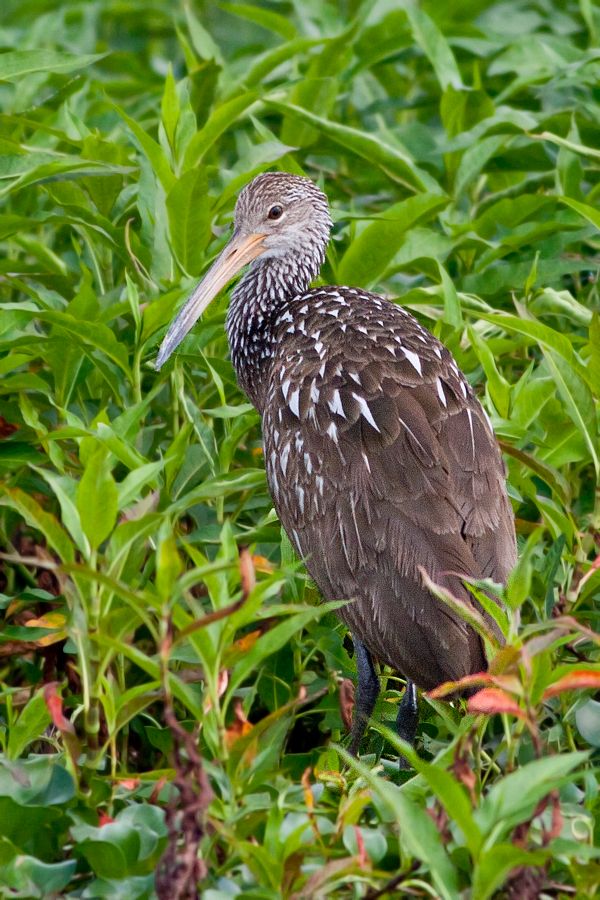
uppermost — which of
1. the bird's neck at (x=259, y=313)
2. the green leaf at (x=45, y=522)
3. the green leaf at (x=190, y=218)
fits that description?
the green leaf at (x=190, y=218)

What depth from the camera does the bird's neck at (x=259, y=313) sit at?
216 inches

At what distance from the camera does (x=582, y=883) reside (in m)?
3.49

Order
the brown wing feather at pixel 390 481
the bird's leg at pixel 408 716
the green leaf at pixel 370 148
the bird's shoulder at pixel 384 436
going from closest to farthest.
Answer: the brown wing feather at pixel 390 481
the bird's shoulder at pixel 384 436
the bird's leg at pixel 408 716
the green leaf at pixel 370 148

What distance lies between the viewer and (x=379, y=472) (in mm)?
4617

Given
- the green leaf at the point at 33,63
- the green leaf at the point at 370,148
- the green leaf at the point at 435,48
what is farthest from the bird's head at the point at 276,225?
the green leaf at the point at 435,48

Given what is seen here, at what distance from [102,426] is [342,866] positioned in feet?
4.66

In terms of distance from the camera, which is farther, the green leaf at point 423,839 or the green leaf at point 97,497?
the green leaf at point 97,497

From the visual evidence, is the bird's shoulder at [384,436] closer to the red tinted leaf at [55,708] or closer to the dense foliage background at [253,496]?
the dense foliage background at [253,496]

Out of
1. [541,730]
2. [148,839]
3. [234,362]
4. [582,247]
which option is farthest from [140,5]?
[148,839]

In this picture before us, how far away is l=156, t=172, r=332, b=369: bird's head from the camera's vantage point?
18.4 feet

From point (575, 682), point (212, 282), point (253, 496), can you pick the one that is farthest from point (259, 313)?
point (575, 682)

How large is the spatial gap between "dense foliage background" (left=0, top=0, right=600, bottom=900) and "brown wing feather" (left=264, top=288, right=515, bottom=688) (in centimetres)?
17

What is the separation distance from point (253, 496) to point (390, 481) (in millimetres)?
933

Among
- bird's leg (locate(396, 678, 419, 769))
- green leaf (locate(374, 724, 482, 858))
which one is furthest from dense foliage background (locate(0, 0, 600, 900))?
bird's leg (locate(396, 678, 419, 769))
